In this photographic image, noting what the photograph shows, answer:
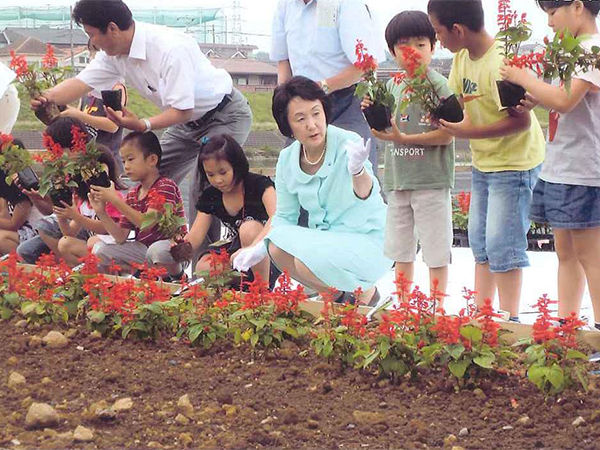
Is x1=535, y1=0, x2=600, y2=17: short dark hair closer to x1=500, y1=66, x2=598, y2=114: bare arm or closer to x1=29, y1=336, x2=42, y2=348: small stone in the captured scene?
x1=500, y1=66, x2=598, y2=114: bare arm

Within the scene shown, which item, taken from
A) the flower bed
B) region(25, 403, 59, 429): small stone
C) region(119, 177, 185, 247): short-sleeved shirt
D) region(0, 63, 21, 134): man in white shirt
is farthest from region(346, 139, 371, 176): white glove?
region(0, 63, 21, 134): man in white shirt

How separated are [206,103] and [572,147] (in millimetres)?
2033

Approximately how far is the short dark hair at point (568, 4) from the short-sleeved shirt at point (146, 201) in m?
2.09

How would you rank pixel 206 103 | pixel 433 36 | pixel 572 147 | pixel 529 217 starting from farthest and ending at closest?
pixel 206 103
pixel 433 36
pixel 529 217
pixel 572 147

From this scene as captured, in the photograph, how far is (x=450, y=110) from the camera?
341 centimetres

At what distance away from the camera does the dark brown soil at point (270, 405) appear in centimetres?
221

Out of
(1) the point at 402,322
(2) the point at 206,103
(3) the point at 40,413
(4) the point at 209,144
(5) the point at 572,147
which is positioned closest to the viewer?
(3) the point at 40,413

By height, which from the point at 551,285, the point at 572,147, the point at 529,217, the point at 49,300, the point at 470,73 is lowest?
the point at 551,285

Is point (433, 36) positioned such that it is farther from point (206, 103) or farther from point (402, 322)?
point (402, 322)

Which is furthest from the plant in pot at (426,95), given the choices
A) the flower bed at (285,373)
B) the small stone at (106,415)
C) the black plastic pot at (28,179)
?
the black plastic pot at (28,179)

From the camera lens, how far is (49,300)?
3.49 metres

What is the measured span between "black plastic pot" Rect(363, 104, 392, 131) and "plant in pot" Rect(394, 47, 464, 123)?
106mm

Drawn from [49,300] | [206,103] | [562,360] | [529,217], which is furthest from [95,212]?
[562,360]

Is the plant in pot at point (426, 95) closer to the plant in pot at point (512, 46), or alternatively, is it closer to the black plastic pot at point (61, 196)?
the plant in pot at point (512, 46)
